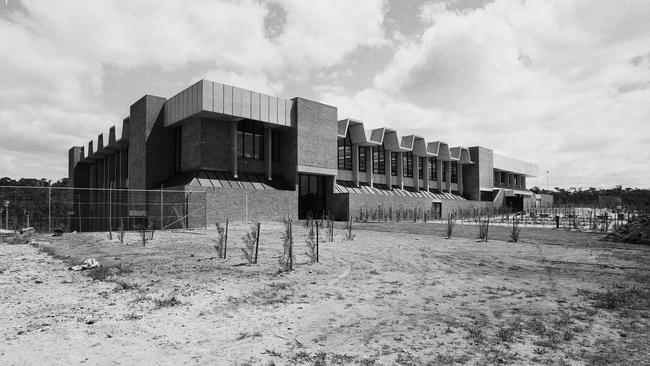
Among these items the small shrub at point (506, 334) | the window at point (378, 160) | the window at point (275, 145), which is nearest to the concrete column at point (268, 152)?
the window at point (275, 145)

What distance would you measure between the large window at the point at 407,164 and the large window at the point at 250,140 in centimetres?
2233

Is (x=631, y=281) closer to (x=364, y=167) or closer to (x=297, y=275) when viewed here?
(x=297, y=275)

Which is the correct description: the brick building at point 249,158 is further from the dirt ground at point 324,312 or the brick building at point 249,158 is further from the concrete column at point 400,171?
the dirt ground at point 324,312

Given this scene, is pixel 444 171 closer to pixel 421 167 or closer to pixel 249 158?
pixel 421 167

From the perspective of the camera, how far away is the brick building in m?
29.1

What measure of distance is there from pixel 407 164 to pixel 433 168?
639 cm

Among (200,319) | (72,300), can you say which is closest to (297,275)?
(200,319)

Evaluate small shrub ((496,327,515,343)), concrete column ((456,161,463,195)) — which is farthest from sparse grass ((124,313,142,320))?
concrete column ((456,161,463,195))

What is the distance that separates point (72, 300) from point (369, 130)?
3777 centimetres

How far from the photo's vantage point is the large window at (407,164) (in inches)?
1955

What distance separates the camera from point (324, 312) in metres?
6.31

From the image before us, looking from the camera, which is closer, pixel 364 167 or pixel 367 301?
pixel 367 301

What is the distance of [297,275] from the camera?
916cm

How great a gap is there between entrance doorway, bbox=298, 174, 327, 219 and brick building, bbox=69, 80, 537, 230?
3.8 inches
